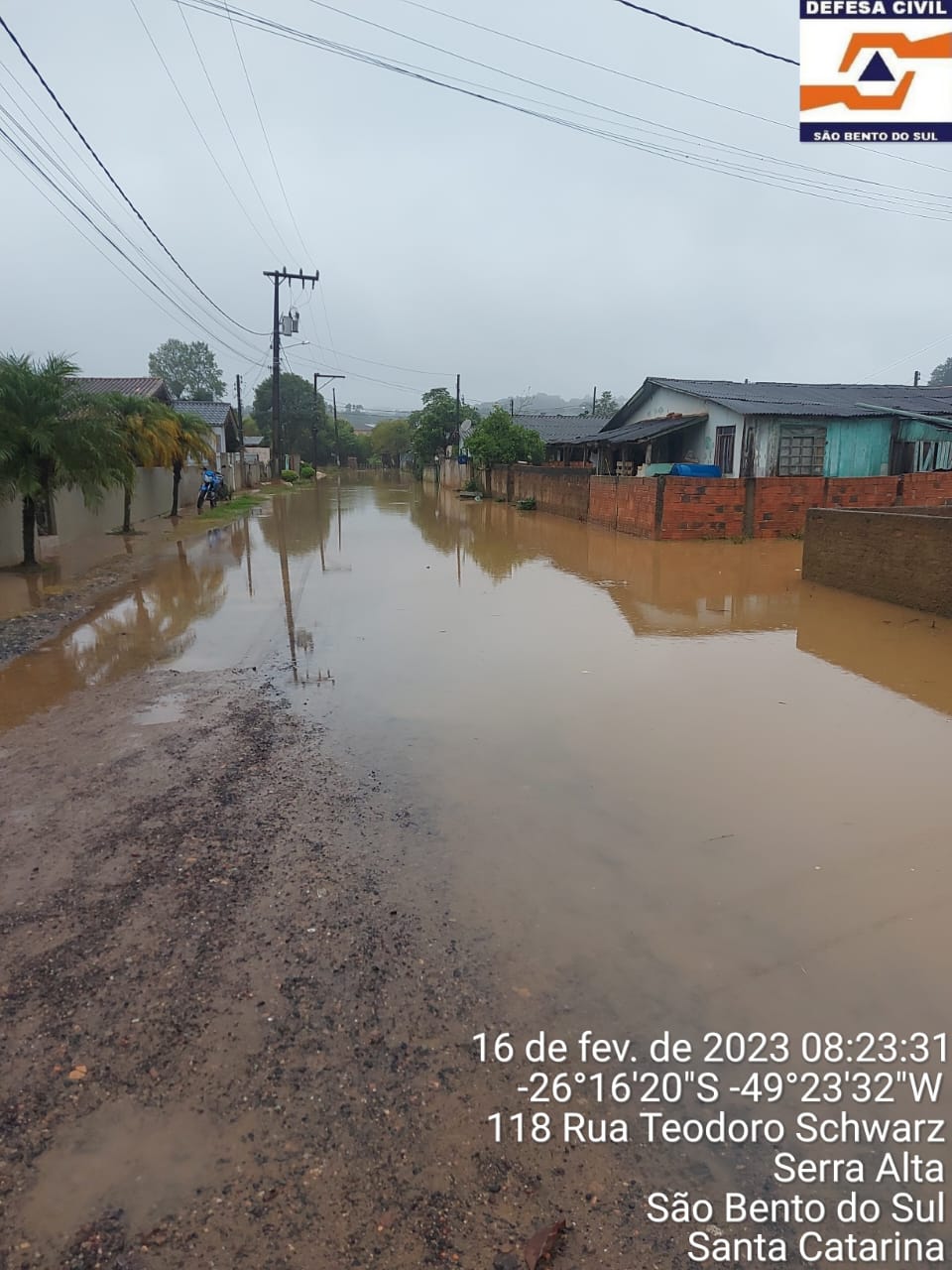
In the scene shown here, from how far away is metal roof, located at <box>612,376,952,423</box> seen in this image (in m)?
20.0

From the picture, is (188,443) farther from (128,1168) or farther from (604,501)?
(128,1168)

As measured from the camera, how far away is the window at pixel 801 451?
2031 centimetres

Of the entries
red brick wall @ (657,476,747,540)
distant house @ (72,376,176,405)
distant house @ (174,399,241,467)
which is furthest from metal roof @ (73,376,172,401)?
red brick wall @ (657,476,747,540)

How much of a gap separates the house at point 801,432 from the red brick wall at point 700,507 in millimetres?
3763

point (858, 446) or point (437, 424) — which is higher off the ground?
point (437, 424)

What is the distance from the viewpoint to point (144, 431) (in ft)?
55.5

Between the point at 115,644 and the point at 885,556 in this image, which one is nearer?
the point at 115,644

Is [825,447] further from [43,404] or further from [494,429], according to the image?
[43,404]

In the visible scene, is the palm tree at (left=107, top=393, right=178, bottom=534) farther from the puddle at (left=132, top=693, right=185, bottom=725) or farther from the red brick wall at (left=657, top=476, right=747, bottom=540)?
the red brick wall at (left=657, top=476, right=747, bottom=540)

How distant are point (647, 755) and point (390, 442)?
3512 inches

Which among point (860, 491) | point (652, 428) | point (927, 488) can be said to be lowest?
point (860, 491)

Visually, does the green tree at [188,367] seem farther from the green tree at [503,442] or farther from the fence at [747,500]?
the fence at [747,500]

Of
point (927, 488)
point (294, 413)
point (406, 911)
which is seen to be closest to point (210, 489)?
point (927, 488)

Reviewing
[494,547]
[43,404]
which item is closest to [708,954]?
[43,404]
